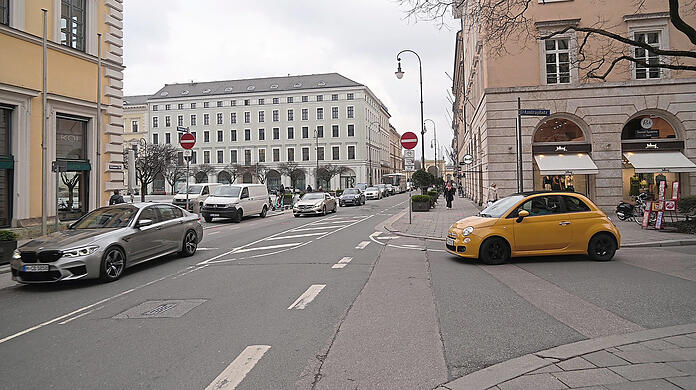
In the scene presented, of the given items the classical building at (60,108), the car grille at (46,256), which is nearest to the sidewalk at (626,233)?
A: the car grille at (46,256)

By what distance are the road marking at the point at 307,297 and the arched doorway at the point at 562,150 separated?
17.9 meters

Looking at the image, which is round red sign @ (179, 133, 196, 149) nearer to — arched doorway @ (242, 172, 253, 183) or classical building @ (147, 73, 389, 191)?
arched doorway @ (242, 172, 253, 183)

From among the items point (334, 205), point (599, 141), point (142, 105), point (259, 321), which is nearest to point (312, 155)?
point (142, 105)

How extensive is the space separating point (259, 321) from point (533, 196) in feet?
22.5

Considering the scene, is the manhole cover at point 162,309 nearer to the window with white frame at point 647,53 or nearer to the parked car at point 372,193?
the window with white frame at point 647,53

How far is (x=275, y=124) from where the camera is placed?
9088 cm

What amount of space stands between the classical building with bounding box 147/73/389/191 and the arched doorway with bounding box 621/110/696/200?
64.8 m

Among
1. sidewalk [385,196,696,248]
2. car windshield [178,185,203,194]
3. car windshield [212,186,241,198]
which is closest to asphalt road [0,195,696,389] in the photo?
sidewalk [385,196,696,248]

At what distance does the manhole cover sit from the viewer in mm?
6160

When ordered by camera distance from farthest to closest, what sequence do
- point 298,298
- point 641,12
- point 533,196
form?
point 641,12 → point 533,196 → point 298,298

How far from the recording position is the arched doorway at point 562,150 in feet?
73.9

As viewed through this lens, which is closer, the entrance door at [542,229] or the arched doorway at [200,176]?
the entrance door at [542,229]

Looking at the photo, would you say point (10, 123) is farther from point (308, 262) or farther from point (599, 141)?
point (599, 141)

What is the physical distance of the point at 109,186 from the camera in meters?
19.6
